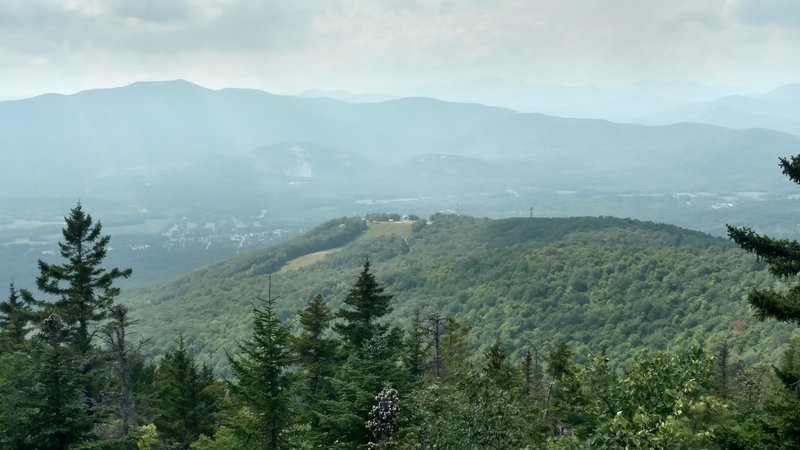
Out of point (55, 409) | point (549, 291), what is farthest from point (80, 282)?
point (549, 291)

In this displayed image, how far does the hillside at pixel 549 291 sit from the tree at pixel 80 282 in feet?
162

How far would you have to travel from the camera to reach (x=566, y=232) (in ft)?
572

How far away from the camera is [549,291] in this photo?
119 metres

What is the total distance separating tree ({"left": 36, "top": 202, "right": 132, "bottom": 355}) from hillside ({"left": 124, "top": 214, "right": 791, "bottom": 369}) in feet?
162

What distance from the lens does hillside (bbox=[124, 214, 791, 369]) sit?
93062mm

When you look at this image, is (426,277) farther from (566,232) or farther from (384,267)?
(566,232)

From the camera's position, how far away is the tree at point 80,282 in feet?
97.6

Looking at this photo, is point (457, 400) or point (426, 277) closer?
point (457, 400)

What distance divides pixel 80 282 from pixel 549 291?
10064cm

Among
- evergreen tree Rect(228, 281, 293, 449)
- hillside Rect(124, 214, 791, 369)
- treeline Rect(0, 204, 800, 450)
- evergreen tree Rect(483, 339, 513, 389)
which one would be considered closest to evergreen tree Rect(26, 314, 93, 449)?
treeline Rect(0, 204, 800, 450)

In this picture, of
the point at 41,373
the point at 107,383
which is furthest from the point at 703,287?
the point at 41,373

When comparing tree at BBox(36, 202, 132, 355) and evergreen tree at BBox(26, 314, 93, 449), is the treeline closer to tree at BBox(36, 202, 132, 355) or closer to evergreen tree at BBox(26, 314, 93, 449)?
evergreen tree at BBox(26, 314, 93, 449)

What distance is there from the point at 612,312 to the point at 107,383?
3557 inches

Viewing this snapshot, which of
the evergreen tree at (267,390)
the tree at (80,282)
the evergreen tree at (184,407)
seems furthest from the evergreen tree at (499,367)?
the tree at (80,282)
